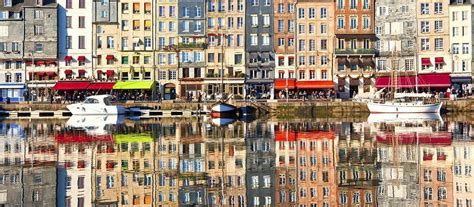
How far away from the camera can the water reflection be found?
2639 centimetres

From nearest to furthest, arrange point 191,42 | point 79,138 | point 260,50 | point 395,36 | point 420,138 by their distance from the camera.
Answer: point 420,138, point 79,138, point 395,36, point 191,42, point 260,50

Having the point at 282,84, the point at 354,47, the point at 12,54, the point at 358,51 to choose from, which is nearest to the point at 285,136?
the point at 282,84

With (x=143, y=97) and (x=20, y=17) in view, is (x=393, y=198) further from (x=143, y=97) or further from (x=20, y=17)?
(x=20, y=17)

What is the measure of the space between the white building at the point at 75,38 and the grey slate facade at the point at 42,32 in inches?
35.0

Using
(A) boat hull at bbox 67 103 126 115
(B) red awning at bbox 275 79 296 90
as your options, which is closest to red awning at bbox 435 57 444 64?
(B) red awning at bbox 275 79 296 90

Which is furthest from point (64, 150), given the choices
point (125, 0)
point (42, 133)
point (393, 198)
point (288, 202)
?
point (125, 0)

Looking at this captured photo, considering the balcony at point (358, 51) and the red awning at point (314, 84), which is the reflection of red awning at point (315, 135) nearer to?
the red awning at point (314, 84)

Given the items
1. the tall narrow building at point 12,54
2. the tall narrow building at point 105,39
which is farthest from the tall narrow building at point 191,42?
the tall narrow building at point 12,54

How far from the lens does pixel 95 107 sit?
79.2 metres

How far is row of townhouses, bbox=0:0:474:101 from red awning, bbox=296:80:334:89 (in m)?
0.12

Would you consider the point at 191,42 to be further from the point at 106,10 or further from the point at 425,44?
the point at 425,44

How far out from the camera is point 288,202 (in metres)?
26.2

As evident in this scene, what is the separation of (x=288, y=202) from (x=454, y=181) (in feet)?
24.2

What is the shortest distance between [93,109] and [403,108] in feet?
108
